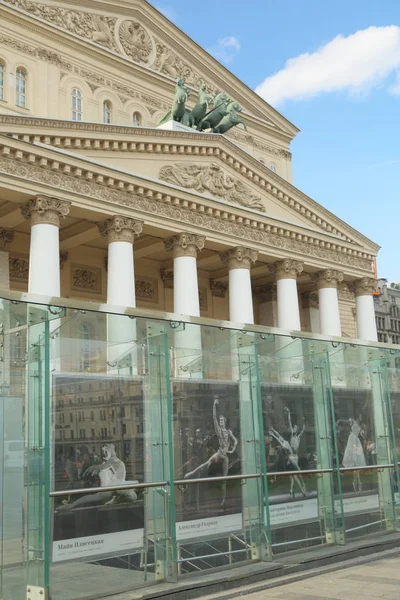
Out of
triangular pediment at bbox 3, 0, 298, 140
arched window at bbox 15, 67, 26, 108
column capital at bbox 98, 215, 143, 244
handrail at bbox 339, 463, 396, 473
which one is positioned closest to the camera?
handrail at bbox 339, 463, 396, 473

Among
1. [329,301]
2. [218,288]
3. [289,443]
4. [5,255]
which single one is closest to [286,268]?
[329,301]

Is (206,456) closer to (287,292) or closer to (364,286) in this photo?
(287,292)

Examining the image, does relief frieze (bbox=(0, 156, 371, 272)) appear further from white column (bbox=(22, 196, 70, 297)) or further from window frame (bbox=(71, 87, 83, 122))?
window frame (bbox=(71, 87, 83, 122))

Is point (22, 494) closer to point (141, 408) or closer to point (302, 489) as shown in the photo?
point (141, 408)

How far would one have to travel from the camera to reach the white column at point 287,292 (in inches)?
1076

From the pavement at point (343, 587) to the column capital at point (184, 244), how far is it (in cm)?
1578

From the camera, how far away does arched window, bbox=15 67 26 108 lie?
28.3 m

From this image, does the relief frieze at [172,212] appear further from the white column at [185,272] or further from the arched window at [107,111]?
the arched window at [107,111]

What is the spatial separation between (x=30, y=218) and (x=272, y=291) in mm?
15239

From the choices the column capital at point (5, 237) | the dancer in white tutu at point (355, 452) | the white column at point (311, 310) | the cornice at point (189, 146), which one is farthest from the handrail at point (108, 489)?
the white column at point (311, 310)

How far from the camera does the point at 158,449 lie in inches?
348

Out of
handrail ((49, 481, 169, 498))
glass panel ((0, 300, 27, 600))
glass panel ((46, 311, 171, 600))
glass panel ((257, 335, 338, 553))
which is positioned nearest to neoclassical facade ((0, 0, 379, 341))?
glass panel ((257, 335, 338, 553))

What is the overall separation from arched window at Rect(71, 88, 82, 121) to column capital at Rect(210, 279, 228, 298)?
931 centimetres

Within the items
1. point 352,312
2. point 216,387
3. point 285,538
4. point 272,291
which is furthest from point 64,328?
point 352,312
